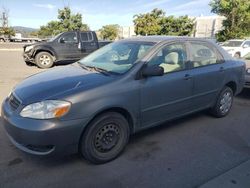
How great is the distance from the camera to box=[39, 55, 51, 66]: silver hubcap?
11.8 m

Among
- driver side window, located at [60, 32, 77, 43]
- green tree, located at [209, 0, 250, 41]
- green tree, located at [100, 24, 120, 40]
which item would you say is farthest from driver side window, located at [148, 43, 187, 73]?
green tree, located at [100, 24, 120, 40]

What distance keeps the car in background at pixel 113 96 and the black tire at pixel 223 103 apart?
117 mm

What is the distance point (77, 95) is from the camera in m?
3.00

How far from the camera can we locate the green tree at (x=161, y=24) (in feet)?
111

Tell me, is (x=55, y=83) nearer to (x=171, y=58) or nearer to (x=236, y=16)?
(x=171, y=58)

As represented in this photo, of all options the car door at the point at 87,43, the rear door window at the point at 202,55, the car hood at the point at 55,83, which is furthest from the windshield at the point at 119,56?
the car door at the point at 87,43

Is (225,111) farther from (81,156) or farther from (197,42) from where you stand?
(81,156)

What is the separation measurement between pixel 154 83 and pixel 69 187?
1.74 meters

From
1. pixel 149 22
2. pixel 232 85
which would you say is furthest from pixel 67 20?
pixel 232 85

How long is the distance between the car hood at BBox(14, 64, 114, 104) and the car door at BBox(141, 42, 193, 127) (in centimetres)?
63

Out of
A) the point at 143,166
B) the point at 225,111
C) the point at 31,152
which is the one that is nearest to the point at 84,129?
the point at 31,152

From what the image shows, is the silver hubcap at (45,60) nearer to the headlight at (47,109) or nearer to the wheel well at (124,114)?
the wheel well at (124,114)

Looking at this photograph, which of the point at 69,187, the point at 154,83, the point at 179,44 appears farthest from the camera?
the point at 179,44

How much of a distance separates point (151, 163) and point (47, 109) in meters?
1.46
